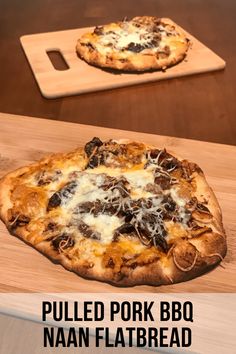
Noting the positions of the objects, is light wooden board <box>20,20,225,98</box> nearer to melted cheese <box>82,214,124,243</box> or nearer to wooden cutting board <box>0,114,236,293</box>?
wooden cutting board <box>0,114,236,293</box>

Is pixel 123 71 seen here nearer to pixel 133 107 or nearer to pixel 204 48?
pixel 133 107

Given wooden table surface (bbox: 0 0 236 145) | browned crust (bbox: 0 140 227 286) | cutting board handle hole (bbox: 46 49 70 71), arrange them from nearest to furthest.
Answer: browned crust (bbox: 0 140 227 286) → wooden table surface (bbox: 0 0 236 145) → cutting board handle hole (bbox: 46 49 70 71)

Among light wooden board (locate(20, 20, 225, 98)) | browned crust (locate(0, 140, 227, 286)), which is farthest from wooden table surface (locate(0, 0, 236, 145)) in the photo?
browned crust (locate(0, 140, 227, 286))

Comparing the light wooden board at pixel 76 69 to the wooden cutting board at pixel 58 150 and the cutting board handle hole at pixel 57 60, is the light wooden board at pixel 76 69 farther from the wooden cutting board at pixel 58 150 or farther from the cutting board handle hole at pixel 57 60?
the wooden cutting board at pixel 58 150

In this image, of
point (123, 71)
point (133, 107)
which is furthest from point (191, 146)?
point (123, 71)

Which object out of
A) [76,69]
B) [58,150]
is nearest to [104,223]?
[58,150]
